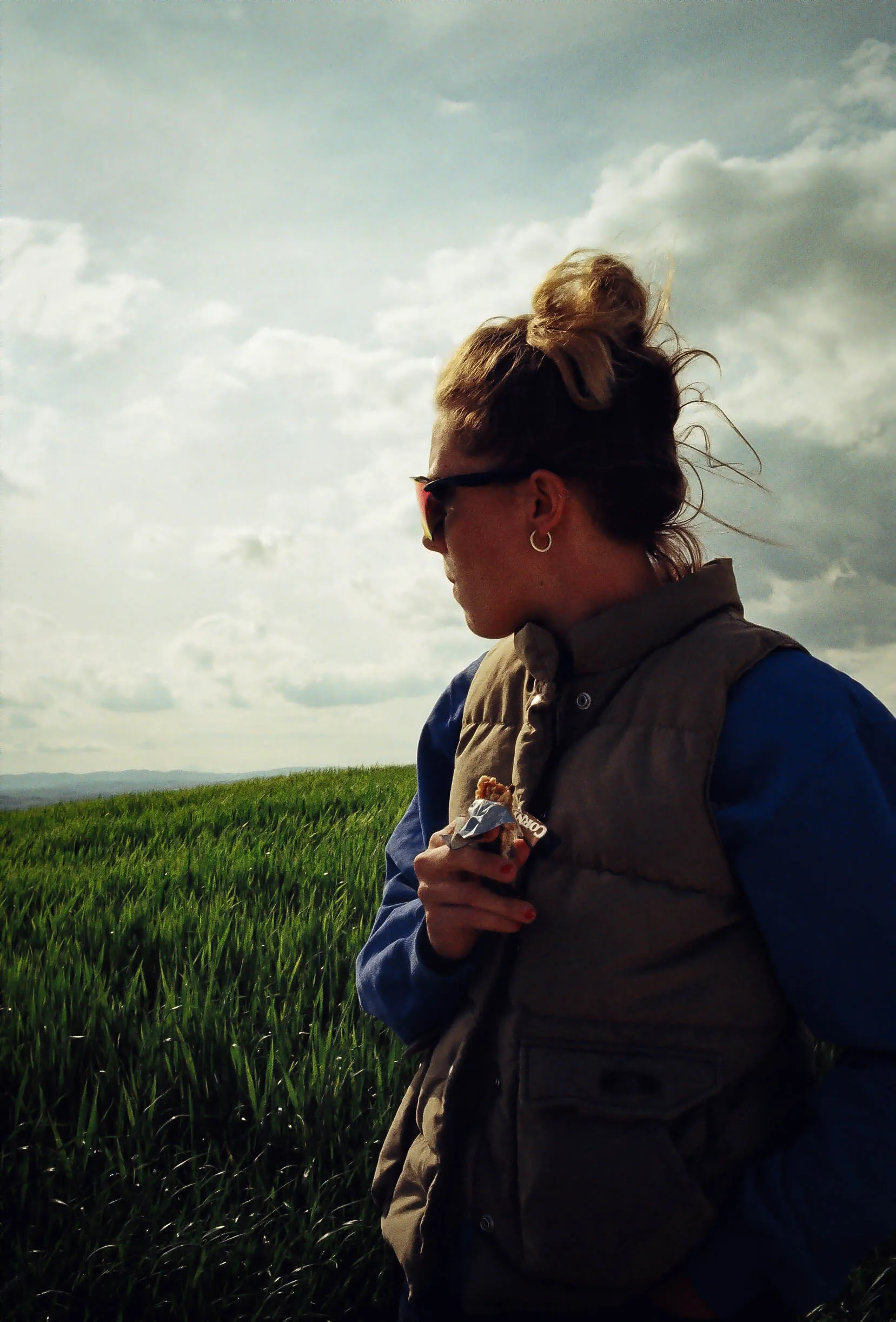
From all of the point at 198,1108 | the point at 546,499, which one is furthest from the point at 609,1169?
the point at 198,1108

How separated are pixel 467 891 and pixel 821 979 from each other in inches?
22.4

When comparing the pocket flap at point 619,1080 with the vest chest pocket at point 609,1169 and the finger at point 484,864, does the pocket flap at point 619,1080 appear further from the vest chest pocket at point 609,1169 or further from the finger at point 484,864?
the finger at point 484,864

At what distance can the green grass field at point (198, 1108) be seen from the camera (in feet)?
7.41

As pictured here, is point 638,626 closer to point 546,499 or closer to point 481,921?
point 546,499

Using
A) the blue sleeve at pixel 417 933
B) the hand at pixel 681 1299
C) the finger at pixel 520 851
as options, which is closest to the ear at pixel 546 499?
the blue sleeve at pixel 417 933

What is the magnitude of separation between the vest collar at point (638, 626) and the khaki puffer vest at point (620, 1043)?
4 cm

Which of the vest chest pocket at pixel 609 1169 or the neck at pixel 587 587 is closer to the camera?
the vest chest pocket at pixel 609 1169

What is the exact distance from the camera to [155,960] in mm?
4082

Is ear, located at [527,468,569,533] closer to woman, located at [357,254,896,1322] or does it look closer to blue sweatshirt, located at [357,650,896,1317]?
woman, located at [357,254,896,1322]

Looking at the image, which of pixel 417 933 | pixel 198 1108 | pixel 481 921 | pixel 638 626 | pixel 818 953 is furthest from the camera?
pixel 198 1108

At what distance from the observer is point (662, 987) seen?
1.46 metres

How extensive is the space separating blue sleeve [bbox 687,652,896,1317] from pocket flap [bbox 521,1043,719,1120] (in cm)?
17

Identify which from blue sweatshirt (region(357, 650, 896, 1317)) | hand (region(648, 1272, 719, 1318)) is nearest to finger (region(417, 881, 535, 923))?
blue sweatshirt (region(357, 650, 896, 1317))

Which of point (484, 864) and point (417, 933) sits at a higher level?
point (484, 864)
